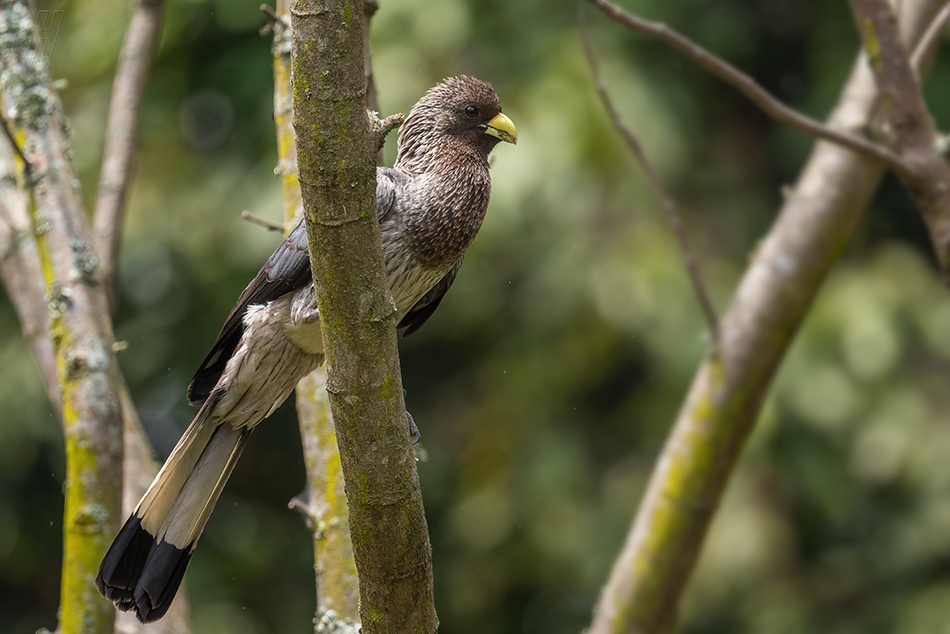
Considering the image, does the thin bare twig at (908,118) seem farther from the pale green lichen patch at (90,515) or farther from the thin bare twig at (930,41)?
the pale green lichen patch at (90,515)

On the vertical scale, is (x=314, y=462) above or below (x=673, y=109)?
below

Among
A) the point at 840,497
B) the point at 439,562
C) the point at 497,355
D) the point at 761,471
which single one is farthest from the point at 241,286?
the point at 840,497

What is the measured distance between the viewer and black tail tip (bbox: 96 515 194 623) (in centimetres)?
209

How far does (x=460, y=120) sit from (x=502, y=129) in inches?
4.3

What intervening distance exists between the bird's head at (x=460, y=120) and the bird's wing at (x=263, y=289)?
412 mm

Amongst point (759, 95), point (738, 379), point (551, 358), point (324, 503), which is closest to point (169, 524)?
point (324, 503)

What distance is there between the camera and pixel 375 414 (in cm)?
158

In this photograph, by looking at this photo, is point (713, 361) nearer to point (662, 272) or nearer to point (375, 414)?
point (662, 272)

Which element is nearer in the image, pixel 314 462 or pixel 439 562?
pixel 314 462

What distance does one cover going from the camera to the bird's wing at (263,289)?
2.15 metres

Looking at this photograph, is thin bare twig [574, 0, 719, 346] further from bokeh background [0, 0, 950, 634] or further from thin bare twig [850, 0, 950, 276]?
bokeh background [0, 0, 950, 634]

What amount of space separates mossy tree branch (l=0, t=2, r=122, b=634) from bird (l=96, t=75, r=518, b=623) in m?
0.17

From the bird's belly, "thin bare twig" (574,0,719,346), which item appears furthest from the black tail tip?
"thin bare twig" (574,0,719,346)

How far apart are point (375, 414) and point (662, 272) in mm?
2936
